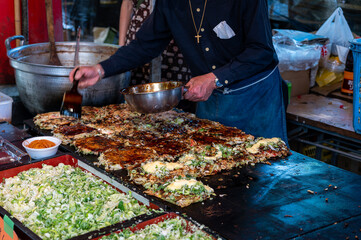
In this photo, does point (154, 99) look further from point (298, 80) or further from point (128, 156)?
point (298, 80)

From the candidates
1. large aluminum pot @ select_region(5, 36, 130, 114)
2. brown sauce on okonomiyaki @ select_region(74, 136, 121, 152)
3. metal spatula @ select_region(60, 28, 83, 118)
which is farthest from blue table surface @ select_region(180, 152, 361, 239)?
large aluminum pot @ select_region(5, 36, 130, 114)

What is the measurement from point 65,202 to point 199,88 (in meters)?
1.19

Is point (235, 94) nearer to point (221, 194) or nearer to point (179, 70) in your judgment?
point (221, 194)

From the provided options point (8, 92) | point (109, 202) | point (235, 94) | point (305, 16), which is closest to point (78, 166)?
point (109, 202)

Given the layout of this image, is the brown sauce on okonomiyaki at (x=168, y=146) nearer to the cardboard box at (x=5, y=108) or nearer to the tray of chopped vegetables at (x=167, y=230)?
the tray of chopped vegetables at (x=167, y=230)

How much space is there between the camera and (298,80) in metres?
5.10

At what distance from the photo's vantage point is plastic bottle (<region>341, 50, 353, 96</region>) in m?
4.61

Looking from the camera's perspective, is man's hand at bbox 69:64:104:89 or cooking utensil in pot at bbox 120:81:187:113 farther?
man's hand at bbox 69:64:104:89

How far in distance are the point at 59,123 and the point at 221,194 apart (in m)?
1.59

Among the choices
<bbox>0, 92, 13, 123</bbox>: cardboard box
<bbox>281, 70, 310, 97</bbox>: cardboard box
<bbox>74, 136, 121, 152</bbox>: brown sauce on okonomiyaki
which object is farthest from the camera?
<bbox>281, 70, 310, 97</bbox>: cardboard box

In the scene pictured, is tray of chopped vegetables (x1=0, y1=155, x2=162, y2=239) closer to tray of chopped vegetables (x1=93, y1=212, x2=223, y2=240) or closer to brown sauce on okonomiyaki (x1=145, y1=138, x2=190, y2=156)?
tray of chopped vegetables (x1=93, y1=212, x2=223, y2=240)

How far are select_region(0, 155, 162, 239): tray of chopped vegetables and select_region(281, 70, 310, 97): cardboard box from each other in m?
3.19

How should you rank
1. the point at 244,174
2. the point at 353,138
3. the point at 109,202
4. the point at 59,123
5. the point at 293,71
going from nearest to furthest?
the point at 109,202 → the point at 244,174 → the point at 59,123 → the point at 353,138 → the point at 293,71

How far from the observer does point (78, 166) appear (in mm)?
2531
